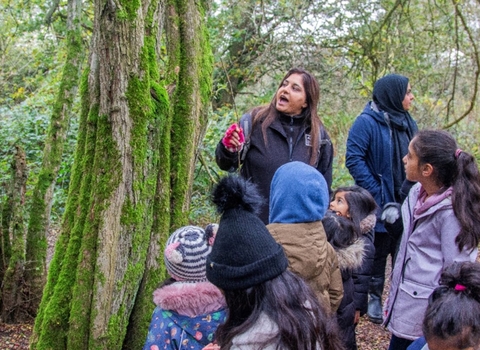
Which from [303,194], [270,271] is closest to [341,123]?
[303,194]

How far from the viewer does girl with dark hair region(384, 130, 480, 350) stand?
8.27 feet

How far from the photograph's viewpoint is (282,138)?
3.27 metres

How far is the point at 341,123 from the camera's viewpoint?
9.08 m

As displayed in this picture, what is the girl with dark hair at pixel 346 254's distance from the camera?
2.80 metres

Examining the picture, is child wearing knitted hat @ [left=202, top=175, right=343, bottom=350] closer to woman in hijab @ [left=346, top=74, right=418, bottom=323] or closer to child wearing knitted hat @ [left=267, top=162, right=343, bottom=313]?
child wearing knitted hat @ [left=267, top=162, right=343, bottom=313]

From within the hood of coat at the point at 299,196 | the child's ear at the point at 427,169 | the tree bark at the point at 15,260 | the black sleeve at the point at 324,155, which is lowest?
the tree bark at the point at 15,260

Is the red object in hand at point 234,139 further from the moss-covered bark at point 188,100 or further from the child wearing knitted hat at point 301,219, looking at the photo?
the child wearing knitted hat at point 301,219

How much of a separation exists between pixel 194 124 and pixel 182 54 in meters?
0.44

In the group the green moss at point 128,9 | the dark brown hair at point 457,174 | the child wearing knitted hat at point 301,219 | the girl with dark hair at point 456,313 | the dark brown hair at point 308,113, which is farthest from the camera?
the dark brown hair at point 308,113

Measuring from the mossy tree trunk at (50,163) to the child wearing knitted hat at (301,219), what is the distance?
105 inches

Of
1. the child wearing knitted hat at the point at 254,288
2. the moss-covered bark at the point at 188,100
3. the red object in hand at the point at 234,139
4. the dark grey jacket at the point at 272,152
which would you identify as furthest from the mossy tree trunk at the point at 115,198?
the child wearing knitted hat at the point at 254,288

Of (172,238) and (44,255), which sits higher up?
(172,238)

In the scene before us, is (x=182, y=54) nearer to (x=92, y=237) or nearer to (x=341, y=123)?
(x=92, y=237)

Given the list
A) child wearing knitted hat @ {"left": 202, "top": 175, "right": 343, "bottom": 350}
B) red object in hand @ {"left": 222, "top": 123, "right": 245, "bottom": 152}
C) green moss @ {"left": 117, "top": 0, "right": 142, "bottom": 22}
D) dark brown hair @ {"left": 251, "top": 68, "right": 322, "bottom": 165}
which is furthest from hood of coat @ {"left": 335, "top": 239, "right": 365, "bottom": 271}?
green moss @ {"left": 117, "top": 0, "right": 142, "bottom": 22}
